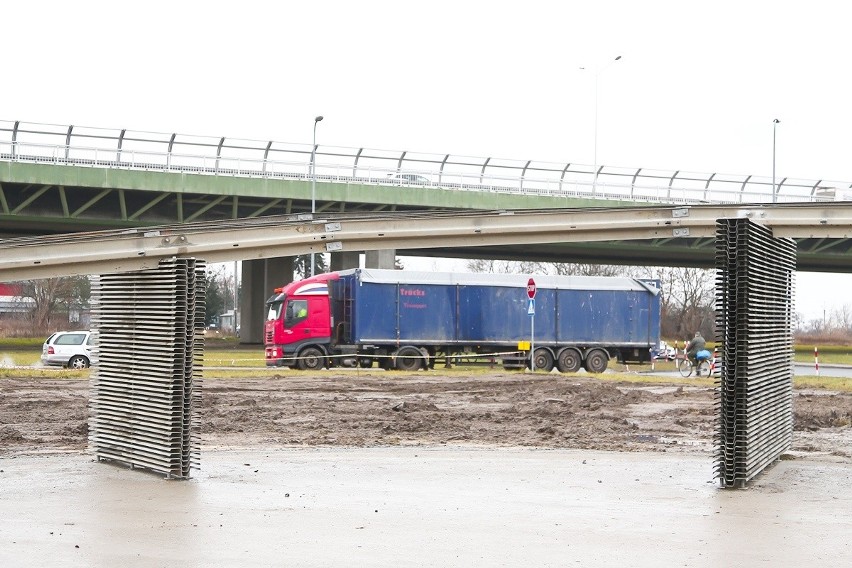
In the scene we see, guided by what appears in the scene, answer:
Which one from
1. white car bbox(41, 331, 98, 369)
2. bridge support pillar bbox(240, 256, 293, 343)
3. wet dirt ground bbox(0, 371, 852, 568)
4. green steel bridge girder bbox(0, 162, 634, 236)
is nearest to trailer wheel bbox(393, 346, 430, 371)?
white car bbox(41, 331, 98, 369)

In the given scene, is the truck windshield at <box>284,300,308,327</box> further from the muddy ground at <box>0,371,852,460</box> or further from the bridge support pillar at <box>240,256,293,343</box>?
the bridge support pillar at <box>240,256,293,343</box>

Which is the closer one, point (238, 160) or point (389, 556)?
point (389, 556)

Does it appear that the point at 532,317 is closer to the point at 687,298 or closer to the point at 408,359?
the point at 408,359

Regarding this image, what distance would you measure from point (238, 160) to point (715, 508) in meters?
39.3

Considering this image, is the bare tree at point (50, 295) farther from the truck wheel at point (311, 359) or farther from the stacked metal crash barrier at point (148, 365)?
the stacked metal crash barrier at point (148, 365)

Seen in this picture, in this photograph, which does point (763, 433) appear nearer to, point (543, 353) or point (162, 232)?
point (162, 232)

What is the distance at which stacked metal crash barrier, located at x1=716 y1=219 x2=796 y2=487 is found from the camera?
1345 cm

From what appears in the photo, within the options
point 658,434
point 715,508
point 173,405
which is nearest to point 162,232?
point 173,405

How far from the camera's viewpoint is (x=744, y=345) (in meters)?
13.5

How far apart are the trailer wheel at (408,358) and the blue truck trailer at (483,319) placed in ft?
0.11

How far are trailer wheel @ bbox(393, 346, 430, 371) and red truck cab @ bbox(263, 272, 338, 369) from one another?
2.32 meters

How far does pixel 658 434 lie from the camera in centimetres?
1970

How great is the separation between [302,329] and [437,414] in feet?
60.6

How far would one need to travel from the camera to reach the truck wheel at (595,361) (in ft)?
138
